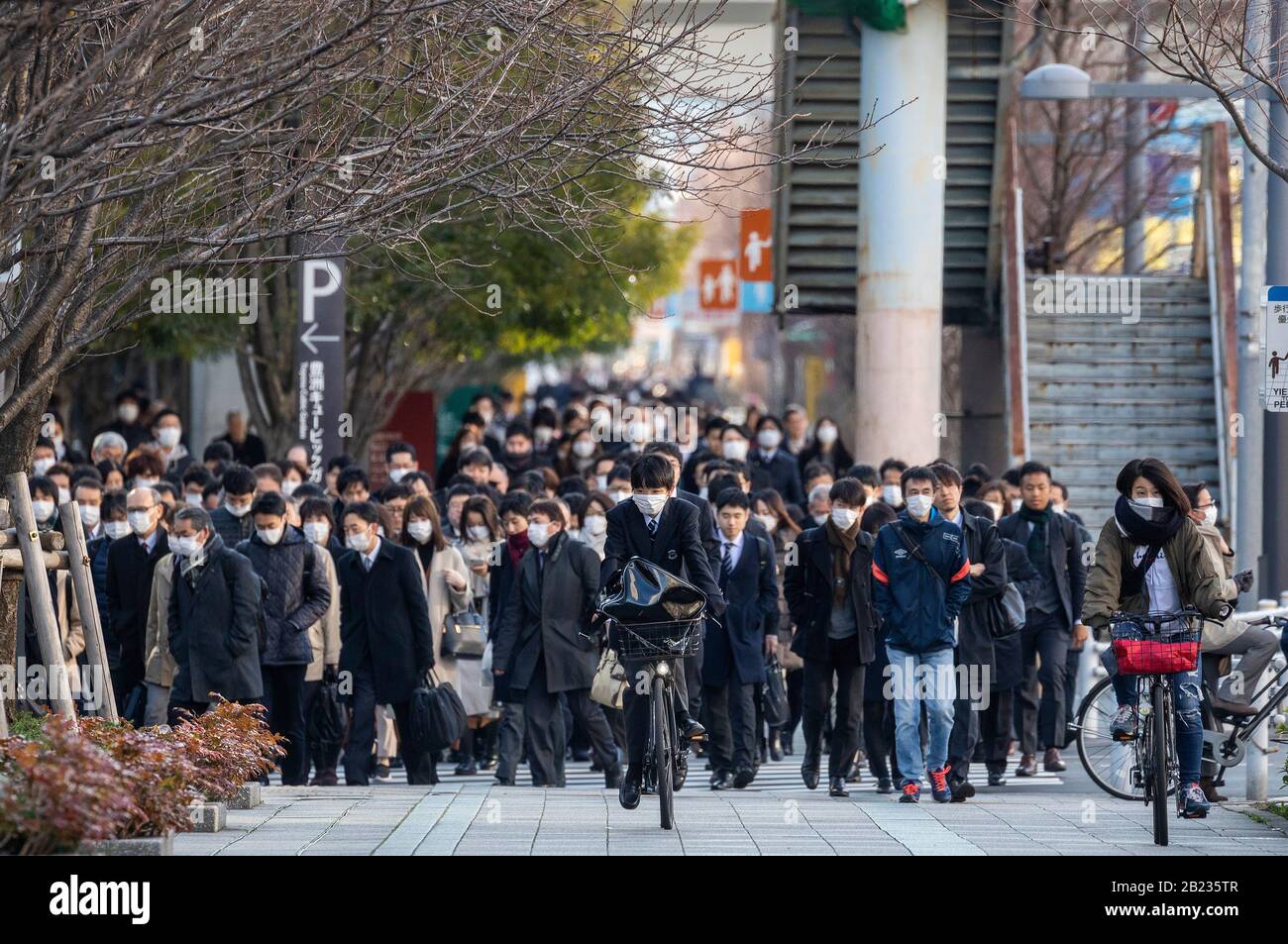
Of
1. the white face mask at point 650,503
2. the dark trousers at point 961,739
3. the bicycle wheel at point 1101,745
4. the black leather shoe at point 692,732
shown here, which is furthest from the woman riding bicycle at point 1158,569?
the white face mask at point 650,503

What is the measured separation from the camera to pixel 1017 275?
72.8 feet

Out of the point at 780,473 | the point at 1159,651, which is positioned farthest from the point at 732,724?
the point at 780,473

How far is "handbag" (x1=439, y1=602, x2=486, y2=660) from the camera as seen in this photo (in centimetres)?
1419

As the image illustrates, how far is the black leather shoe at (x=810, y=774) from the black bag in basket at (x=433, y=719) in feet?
6.86

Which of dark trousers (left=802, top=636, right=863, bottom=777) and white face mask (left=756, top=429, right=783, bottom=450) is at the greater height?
white face mask (left=756, top=429, right=783, bottom=450)

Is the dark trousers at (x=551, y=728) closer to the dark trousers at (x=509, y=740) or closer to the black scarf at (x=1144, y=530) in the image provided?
the dark trousers at (x=509, y=740)

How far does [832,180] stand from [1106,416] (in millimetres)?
4141

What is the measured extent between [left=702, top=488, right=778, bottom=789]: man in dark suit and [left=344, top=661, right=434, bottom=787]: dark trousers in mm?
1830

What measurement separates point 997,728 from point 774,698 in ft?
4.84

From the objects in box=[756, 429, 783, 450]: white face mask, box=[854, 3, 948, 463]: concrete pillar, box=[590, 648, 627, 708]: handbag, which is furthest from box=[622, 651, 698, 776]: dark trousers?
box=[854, 3, 948, 463]: concrete pillar

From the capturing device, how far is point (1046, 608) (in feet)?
45.2

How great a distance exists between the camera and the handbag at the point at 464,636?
1419 cm

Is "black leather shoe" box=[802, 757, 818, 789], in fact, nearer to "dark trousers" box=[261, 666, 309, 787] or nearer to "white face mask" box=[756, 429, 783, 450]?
"dark trousers" box=[261, 666, 309, 787]
